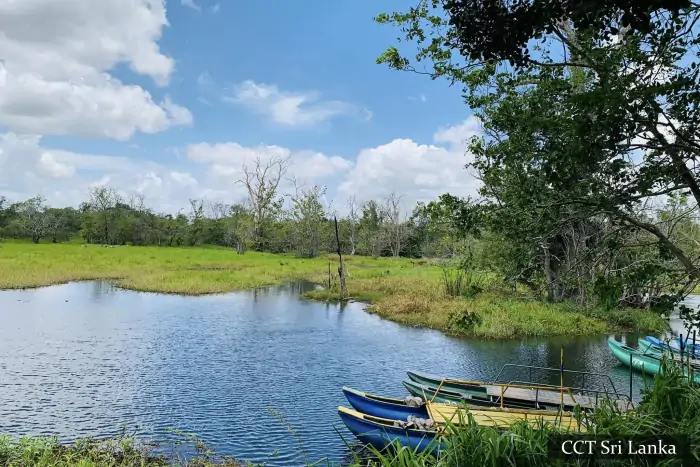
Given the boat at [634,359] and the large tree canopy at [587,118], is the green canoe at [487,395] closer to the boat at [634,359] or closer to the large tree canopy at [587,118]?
the large tree canopy at [587,118]

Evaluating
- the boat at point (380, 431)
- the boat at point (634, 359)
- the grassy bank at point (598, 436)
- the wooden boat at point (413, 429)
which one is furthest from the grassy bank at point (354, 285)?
the boat at point (634, 359)

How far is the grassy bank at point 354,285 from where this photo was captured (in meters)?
23.5

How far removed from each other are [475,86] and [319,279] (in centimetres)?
3680

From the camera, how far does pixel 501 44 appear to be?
504 centimetres

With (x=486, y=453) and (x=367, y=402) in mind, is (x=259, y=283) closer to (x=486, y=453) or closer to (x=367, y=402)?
(x=367, y=402)

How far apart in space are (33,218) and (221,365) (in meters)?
77.6

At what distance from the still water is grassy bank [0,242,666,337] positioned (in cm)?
135

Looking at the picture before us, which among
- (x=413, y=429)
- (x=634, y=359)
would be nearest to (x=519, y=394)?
(x=413, y=429)

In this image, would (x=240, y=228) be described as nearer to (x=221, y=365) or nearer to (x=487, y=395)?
(x=221, y=365)

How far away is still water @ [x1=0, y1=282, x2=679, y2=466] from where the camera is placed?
458 inches

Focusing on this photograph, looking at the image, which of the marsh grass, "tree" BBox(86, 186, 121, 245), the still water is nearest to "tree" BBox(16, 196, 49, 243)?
"tree" BBox(86, 186, 121, 245)

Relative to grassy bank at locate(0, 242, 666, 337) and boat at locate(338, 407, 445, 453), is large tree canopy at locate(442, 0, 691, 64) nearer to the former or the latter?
grassy bank at locate(0, 242, 666, 337)

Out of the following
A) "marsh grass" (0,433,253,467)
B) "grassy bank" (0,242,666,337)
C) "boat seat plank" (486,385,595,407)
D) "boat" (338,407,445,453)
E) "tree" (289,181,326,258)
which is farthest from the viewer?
"tree" (289,181,326,258)

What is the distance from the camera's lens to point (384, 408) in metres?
10.7
